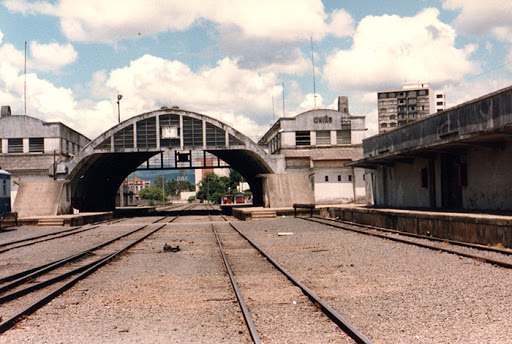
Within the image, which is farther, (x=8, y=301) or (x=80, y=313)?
(x=8, y=301)

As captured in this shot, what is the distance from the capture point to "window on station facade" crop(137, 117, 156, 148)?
39688mm

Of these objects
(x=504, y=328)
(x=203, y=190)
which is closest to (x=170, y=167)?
(x=504, y=328)

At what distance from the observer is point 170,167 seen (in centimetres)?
4556

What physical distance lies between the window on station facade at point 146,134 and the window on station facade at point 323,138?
1605 centimetres

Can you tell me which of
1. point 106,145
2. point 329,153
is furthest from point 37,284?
point 329,153

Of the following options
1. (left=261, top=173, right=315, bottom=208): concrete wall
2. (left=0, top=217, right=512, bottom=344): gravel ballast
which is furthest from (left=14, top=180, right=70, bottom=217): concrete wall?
(left=0, top=217, right=512, bottom=344): gravel ballast

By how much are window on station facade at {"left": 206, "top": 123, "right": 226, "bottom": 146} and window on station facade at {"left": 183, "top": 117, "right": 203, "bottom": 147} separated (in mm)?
617

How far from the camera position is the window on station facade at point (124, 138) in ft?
130

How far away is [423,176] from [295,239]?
9.69m

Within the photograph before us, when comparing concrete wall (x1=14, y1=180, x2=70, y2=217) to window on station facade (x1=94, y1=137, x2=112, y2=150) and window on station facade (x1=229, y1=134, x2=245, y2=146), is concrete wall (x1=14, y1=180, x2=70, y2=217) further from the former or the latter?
window on station facade (x1=229, y1=134, x2=245, y2=146)

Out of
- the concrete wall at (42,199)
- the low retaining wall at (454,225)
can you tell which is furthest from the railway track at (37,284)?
the concrete wall at (42,199)

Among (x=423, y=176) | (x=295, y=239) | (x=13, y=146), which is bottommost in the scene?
(x=295, y=239)

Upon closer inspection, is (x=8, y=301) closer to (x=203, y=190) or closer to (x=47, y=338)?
(x=47, y=338)

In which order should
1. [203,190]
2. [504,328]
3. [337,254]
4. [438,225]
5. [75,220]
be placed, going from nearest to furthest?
1. [504,328]
2. [337,254]
3. [438,225]
4. [75,220]
5. [203,190]
